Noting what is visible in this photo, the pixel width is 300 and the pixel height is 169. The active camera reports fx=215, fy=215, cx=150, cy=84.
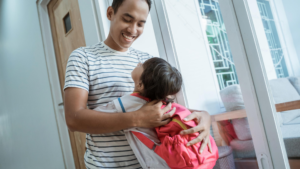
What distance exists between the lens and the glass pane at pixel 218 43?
999 mm

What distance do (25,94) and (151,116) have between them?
9.34 ft

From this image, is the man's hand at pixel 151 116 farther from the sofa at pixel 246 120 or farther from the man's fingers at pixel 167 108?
the sofa at pixel 246 120

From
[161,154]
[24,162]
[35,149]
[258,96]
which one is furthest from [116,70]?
[24,162]

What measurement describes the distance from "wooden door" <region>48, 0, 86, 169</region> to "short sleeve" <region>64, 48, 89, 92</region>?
1.06m

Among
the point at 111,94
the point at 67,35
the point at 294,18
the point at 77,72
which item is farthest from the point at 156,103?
the point at 67,35

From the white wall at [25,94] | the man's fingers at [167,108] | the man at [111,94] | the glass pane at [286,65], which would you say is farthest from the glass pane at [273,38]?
the white wall at [25,94]

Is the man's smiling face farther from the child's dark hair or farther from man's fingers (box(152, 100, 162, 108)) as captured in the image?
man's fingers (box(152, 100, 162, 108))

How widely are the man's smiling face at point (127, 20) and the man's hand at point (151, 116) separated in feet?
1.28

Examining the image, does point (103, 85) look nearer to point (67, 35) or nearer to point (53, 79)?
point (67, 35)

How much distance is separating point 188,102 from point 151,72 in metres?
0.52

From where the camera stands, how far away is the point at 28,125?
119 inches

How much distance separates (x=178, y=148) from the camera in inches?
27.6

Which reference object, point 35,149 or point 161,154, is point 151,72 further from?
point 35,149

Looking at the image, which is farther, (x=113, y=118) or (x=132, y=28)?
(x=132, y=28)
